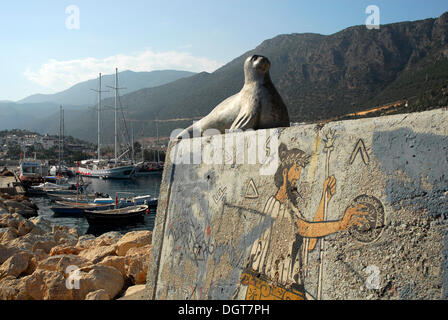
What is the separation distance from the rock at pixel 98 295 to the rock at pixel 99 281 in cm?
11

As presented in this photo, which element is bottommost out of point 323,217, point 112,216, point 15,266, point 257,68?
point 112,216

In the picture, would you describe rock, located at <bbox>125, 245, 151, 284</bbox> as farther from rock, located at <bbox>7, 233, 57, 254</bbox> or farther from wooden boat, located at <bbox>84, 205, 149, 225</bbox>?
wooden boat, located at <bbox>84, 205, 149, 225</bbox>

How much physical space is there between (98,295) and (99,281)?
33cm

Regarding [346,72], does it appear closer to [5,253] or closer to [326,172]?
[5,253]

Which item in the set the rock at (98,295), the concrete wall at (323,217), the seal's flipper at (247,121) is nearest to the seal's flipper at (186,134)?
the concrete wall at (323,217)

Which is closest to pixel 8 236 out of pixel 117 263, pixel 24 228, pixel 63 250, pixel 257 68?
pixel 24 228

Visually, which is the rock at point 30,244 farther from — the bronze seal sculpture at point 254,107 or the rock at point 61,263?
the bronze seal sculpture at point 254,107

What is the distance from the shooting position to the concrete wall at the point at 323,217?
1975mm

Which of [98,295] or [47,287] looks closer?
[98,295]

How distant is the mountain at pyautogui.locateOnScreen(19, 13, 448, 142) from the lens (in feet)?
162

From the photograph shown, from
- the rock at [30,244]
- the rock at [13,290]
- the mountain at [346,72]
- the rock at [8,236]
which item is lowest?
the rock at [8,236]

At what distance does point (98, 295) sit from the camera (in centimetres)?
467

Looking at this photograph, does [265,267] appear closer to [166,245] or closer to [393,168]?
[393,168]
